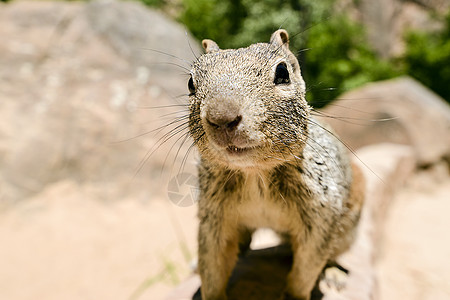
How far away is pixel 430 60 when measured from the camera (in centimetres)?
1327

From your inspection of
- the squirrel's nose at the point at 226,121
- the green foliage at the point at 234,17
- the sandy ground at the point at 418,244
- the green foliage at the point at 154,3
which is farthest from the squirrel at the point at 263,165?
the green foliage at the point at 154,3

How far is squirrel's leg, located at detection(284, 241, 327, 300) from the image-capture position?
279 centimetres

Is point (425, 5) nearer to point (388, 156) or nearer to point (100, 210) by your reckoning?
point (388, 156)

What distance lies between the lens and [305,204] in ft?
8.85

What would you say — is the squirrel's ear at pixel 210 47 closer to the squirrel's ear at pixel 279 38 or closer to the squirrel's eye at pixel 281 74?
the squirrel's ear at pixel 279 38

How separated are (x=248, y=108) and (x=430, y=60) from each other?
13276mm

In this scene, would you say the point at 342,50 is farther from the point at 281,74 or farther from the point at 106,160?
the point at 281,74

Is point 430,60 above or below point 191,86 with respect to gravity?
below

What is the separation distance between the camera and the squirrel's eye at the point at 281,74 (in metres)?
2.32

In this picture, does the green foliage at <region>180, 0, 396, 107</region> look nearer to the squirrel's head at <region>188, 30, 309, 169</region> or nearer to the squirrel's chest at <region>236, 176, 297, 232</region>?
the squirrel's chest at <region>236, 176, 297, 232</region>

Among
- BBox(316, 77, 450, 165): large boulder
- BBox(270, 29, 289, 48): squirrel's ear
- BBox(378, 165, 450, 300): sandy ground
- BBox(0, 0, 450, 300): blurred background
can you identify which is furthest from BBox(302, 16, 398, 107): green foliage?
BBox(270, 29, 289, 48): squirrel's ear

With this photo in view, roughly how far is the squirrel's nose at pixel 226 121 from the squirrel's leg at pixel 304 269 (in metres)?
1.21

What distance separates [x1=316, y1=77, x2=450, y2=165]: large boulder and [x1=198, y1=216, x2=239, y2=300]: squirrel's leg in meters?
6.11

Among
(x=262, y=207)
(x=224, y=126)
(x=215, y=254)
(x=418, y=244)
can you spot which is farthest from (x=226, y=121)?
(x=418, y=244)
